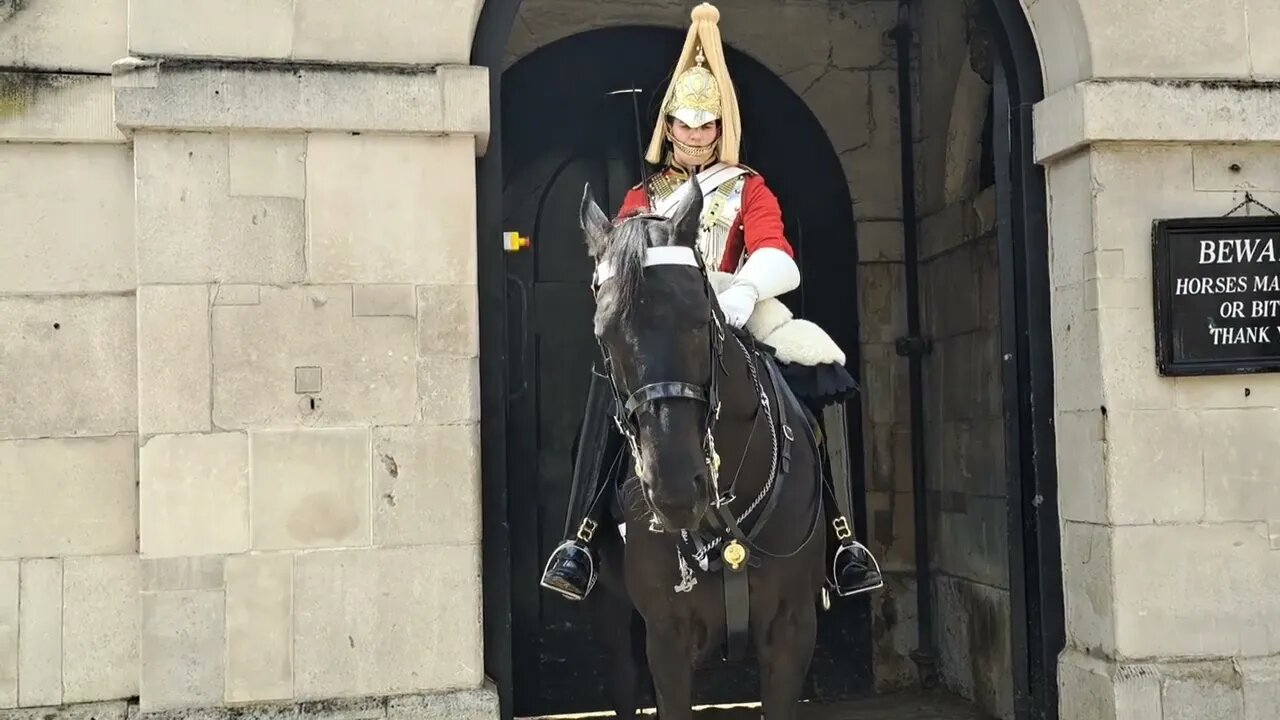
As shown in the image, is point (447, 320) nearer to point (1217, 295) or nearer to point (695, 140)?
point (695, 140)

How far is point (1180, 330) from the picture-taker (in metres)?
5.21

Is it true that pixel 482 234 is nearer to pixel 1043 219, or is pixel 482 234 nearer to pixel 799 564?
pixel 799 564

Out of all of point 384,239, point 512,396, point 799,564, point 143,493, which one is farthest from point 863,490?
point 143,493

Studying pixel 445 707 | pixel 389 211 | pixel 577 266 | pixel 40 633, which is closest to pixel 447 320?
pixel 389 211

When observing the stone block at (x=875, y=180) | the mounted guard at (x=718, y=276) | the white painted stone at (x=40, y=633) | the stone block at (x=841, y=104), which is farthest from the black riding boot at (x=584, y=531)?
the stone block at (x=841, y=104)

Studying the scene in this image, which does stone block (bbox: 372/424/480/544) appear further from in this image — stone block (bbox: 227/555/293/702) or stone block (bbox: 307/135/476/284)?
stone block (bbox: 307/135/476/284)

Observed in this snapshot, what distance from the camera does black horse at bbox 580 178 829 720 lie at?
3686 millimetres

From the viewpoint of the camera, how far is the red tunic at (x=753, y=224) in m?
5.19

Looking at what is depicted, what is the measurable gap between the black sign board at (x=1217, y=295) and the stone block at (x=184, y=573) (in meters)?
3.54

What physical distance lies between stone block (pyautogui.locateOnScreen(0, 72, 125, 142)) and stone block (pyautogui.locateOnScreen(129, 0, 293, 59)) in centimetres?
25

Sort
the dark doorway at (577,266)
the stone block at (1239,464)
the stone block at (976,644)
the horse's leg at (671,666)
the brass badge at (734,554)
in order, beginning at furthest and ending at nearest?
the dark doorway at (577,266)
the stone block at (976,644)
the stone block at (1239,464)
the horse's leg at (671,666)
the brass badge at (734,554)

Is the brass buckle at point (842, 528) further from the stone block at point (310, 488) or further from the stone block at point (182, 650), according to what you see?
the stone block at point (182, 650)

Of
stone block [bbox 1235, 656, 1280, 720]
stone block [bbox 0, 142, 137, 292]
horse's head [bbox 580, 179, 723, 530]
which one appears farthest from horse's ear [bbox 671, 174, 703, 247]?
stone block [bbox 1235, 656, 1280, 720]

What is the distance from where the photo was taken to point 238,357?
474cm
